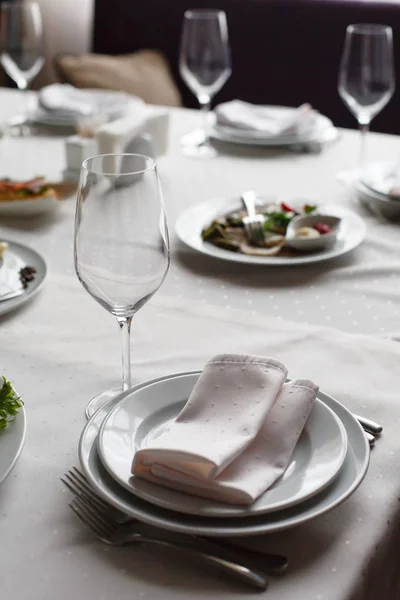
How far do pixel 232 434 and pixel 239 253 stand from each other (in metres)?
0.55

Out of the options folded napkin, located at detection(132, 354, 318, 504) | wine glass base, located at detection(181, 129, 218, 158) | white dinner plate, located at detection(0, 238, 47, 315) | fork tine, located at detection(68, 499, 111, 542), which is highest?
folded napkin, located at detection(132, 354, 318, 504)

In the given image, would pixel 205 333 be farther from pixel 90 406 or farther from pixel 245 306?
pixel 90 406

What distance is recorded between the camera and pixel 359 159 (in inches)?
63.9

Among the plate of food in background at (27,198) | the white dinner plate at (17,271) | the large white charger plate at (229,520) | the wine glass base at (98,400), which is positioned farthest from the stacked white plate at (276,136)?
the large white charger plate at (229,520)

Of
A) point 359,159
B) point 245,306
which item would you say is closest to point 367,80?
point 359,159

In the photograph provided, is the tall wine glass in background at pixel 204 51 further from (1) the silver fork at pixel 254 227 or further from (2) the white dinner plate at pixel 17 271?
(2) the white dinner plate at pixel 17 271

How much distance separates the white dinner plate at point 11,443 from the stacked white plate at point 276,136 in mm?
1112

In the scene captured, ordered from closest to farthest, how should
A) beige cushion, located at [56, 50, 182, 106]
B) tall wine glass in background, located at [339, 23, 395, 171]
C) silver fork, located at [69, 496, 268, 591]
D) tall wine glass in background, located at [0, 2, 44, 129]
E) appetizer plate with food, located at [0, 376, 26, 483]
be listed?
silver fork, located at [69, 496, 268, 591] < appetizer plate with food, located at [0, 376, 26, 483] < tall wine glass in background, located at [339, 23, 395, 171] < tall wine glass in background, located at [0, 2, 44, 129] < beige cushion, located at [56, 50, 182, 106]

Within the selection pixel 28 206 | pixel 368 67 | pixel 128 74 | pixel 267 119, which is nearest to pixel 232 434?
pixel 28 206

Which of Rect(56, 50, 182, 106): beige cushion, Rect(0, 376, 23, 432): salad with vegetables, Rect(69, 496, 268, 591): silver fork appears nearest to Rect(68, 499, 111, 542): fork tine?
Rect(69, 496, 268, 591): silver fork

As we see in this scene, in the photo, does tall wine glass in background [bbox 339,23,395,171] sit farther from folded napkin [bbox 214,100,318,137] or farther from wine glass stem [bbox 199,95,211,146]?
wine glass stem [bbox 199,95,211,146]

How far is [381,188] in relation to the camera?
1.33 metres

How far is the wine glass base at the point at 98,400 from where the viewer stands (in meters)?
0.77

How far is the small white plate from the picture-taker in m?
1.28
